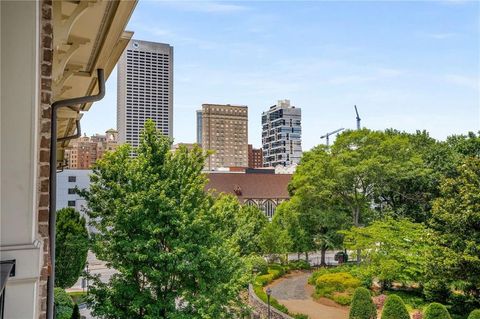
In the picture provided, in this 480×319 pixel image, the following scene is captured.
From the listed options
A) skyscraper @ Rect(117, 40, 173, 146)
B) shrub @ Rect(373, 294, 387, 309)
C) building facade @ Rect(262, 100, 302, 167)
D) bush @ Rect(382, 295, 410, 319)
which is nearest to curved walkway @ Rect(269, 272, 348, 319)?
shrub @ Rect(373, 294, 387, 309)

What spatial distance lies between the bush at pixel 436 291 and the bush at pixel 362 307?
121 inches

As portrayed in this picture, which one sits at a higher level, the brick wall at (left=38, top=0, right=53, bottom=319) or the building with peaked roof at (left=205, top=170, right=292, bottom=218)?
the brick wall at (left=38, top=0, right=53, bottom=319)

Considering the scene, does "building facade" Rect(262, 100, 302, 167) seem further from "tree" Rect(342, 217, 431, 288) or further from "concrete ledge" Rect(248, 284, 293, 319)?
"concrete ledge" Rect(248, 284, 293, 319)

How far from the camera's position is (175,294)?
12.4 meters

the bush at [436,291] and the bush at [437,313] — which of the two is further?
the bush at [436,291]

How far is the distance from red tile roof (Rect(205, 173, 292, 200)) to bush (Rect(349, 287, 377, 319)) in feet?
158

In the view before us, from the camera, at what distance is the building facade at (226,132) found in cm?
18388

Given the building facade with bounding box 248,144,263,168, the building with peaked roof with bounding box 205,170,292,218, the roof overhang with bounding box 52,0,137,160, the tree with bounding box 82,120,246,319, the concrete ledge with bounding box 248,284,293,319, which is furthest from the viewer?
the building facade with bounding box 248,144,263,168

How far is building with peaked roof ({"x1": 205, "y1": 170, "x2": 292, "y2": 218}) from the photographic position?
225 feet

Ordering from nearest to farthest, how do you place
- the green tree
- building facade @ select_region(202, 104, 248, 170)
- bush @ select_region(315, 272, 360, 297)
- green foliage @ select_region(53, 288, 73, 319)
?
green foliage @ select_region(53, 288, 73, 319), bush @ select_region(315, 272, 360, 297), the green tree, building facade @ select_region(202, 104, 248, 170)

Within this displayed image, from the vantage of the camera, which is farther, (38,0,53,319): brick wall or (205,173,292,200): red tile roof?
(205,173,292,200): red tile roof

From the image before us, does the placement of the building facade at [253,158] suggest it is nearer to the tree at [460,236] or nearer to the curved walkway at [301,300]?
the curved walkway at [301,300]

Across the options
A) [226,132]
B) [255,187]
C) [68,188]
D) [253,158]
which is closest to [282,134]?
[226,132]

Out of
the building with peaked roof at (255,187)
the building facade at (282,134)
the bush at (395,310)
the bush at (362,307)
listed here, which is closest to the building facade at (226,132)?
the building facade at (282,134)
